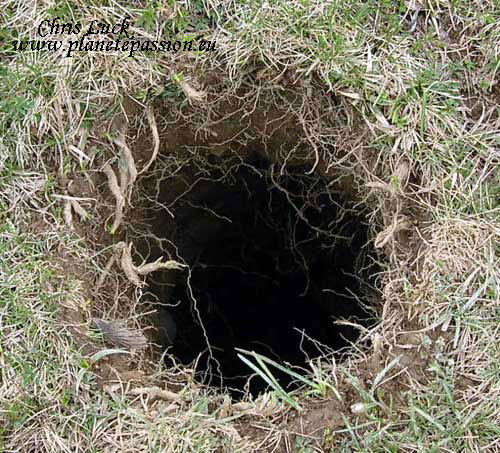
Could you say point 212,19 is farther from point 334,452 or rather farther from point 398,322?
point 334,452

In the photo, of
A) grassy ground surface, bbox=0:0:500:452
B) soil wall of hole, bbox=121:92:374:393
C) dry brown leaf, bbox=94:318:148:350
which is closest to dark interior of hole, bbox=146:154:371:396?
soil wall of hole, bbox=121:92:374:393

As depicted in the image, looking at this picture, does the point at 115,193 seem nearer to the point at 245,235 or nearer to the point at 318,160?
the point at 318,160

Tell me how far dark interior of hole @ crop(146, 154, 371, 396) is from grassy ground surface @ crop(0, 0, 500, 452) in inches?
15.9

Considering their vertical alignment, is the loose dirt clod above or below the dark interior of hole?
above

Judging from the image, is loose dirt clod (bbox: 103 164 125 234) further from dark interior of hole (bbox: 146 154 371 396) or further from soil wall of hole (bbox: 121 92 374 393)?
dark interior of hole (bbox: 146 154 371 396)

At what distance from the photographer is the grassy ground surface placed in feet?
5.68

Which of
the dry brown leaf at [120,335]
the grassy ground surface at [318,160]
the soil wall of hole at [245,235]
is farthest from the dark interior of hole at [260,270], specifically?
the dry brown leaf at [120,335]

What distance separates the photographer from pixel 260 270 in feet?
9.96

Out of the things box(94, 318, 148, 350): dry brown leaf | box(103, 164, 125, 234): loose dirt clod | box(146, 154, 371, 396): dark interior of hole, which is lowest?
box(146, 154, 371, 396): dark interior of hole

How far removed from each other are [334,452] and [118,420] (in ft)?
1.74

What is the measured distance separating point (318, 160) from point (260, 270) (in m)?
1.04

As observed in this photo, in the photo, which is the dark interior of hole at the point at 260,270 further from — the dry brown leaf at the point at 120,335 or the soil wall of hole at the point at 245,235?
the dry brown leaf at the point at 120,335

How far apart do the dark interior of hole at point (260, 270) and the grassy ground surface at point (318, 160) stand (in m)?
0.40

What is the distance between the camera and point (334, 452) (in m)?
1.71
